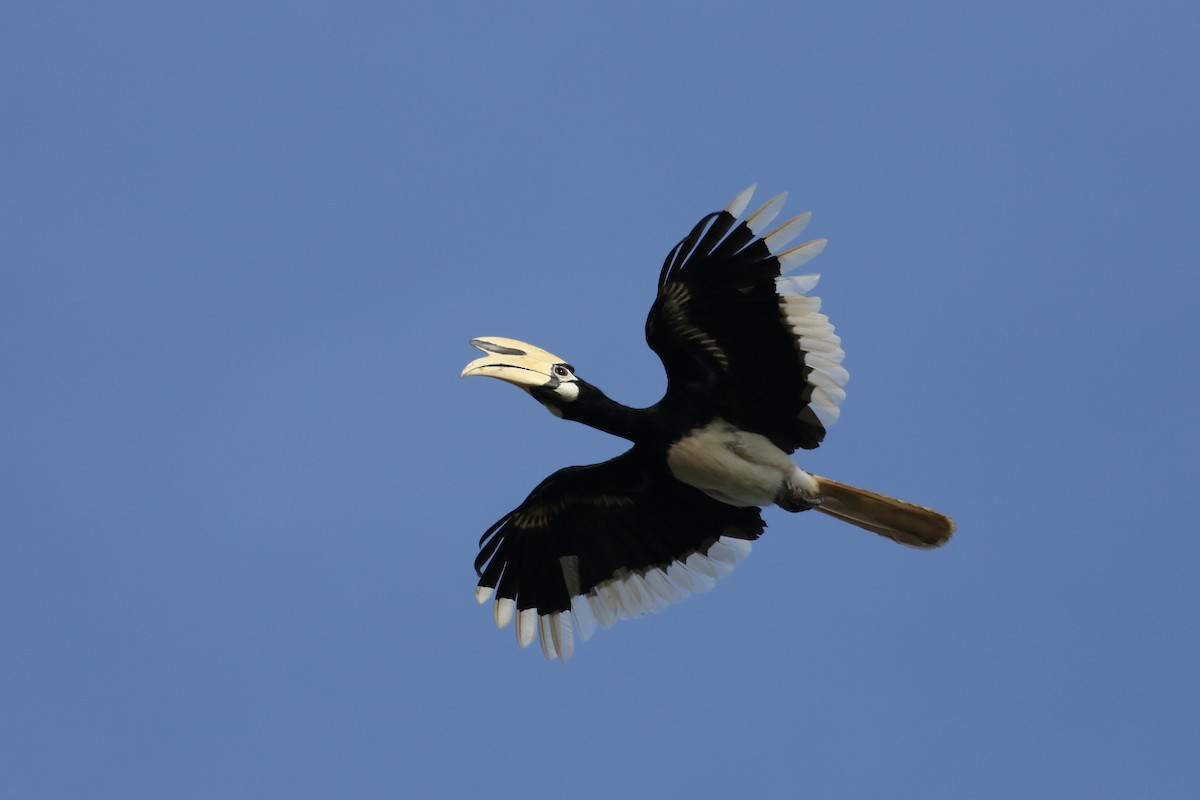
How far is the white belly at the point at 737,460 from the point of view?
33.2 ft

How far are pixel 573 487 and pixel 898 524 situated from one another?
6.96ft

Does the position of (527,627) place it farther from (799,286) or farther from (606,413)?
(799,286)

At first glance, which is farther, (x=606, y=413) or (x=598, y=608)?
(x=598, y=608)

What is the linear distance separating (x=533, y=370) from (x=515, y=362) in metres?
0.12

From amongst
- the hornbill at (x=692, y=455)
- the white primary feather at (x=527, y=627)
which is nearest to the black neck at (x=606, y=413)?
the hornbill at (x=692, y=455)

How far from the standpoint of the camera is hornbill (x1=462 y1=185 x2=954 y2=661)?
9805 mm

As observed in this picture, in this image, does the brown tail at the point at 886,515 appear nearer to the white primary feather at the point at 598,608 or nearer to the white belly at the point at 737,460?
the white belly at the point at 737,460

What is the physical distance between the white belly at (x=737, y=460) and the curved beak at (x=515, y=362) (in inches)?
36.8

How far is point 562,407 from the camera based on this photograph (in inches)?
404

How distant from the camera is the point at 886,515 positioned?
10.1 m

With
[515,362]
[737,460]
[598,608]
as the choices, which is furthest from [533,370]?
[598,608]

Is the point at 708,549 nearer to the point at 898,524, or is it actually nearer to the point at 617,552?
the point at 617,552

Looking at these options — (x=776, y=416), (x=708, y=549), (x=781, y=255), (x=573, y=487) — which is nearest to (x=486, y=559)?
(x=573, y=487)

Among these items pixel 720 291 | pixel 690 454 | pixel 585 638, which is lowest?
pixel 585 638
